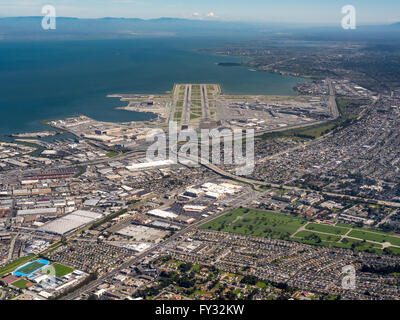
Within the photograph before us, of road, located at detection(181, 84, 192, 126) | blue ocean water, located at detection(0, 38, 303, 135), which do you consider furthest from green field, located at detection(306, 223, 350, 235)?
blue ocean water, located at detection(0, 38, 303, 135)

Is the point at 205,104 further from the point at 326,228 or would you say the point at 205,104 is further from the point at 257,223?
the point at 326,228

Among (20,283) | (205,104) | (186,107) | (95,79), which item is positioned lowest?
(20,283)

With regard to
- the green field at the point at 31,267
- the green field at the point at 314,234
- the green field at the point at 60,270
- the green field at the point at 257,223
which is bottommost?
the green field at the point at 60,270

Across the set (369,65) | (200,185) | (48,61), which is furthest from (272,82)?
(48,61)

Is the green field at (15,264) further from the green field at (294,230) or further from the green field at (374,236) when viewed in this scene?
the green field at (374,236)

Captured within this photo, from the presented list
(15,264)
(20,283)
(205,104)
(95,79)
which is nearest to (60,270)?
(20,283)

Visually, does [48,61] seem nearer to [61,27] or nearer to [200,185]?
[200,185]

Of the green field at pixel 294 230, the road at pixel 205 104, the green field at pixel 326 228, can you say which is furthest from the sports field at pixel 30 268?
the road at pixel 205 104
